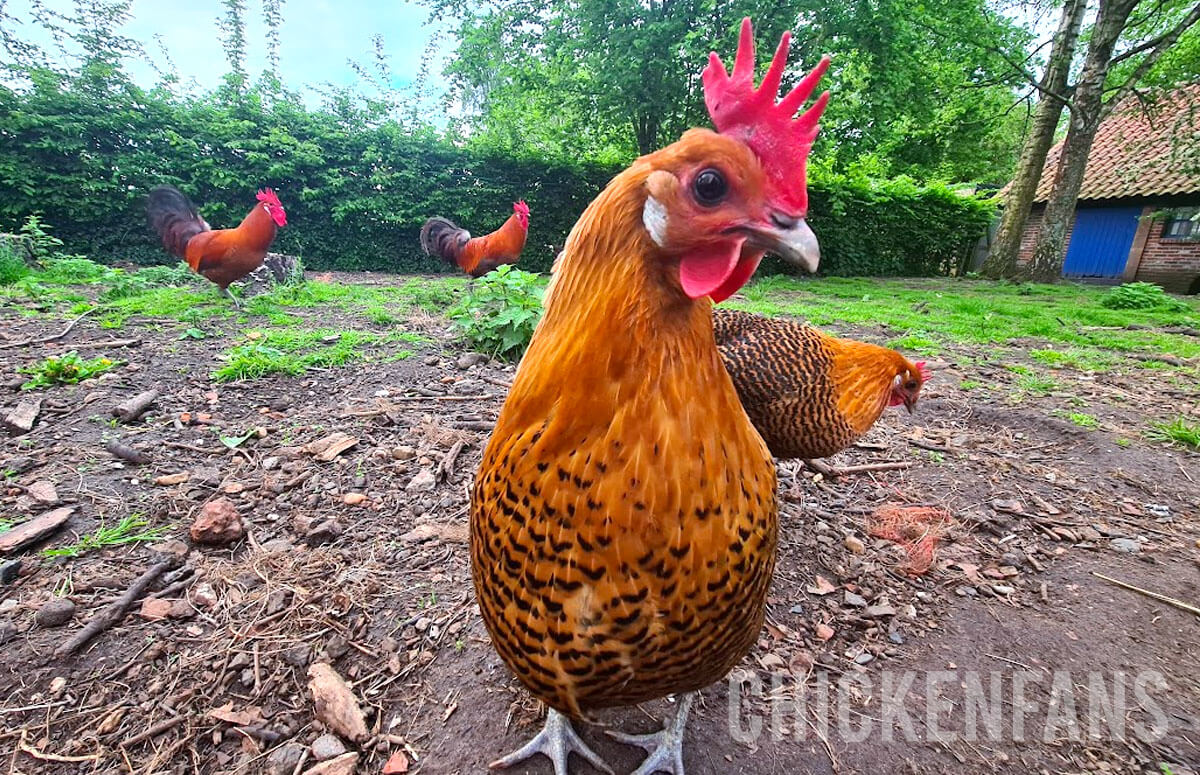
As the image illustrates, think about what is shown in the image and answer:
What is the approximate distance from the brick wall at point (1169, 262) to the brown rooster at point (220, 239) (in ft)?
78.1

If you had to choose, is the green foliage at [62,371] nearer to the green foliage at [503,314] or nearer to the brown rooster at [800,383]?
the green foliage at [503,314]

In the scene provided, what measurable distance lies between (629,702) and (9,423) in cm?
410

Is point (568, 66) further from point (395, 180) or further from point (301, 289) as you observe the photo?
point (301, 289)

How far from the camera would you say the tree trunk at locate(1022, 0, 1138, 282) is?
1155 centimetres

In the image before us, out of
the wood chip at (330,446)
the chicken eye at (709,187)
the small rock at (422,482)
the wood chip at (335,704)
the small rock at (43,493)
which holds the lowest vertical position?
the wood chip at (335,704)

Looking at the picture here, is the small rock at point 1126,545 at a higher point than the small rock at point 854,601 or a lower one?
higher

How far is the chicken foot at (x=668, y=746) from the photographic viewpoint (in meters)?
1.60

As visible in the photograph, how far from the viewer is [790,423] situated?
257cm

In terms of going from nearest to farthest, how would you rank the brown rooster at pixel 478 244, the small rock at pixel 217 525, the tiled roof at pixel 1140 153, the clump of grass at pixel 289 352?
the small rock at pixel 217 525, the clump of grass at pixel 289 352, the brown rooster at pixel 478 244, the tiled roof at pixel 1140 153

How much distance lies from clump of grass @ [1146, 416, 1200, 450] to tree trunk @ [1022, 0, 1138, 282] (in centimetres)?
1277

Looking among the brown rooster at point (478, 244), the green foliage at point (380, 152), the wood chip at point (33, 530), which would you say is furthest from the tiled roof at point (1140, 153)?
the wood chip at point (33, 530)

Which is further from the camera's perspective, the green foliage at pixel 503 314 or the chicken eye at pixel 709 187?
the green foliage at pixel 503 314

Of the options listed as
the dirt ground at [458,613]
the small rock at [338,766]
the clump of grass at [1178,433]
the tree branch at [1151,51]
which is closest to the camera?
the small rock at [338,766]

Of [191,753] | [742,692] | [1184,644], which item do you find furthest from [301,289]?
[1184,644]
